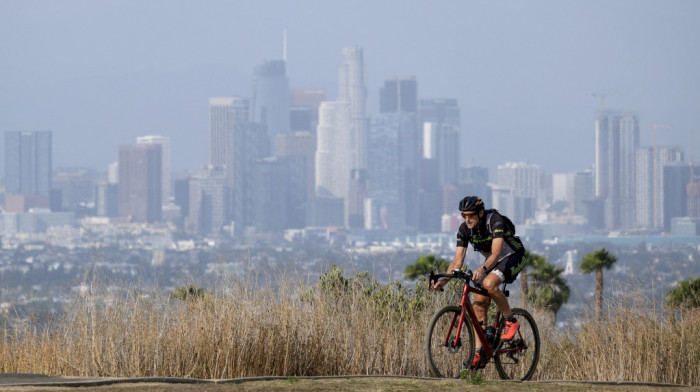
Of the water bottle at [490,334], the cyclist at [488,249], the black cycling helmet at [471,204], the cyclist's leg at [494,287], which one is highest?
the black cycling helmet at [471,204]

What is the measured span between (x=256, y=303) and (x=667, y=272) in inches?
6536

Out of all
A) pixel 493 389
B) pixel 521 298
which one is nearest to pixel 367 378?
pixel 493 389

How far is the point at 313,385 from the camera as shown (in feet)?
28.9

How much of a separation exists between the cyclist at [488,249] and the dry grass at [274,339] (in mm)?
1154

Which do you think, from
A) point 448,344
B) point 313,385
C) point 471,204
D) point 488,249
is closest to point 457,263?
point 488,249

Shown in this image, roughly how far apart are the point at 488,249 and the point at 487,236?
0.48 ft

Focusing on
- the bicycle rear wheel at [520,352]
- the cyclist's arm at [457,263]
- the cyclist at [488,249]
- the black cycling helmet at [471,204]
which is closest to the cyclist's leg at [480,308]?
the cyclist at [488,249]

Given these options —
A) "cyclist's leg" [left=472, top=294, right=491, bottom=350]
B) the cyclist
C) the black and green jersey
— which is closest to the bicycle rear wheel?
"cyclist's leg" [left=472, top=294, right=491, bottom=350]

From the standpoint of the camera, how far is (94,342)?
982 centimetres

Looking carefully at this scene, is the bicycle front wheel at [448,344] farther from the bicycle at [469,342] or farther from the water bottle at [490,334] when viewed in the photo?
the water bottle at [490,334]

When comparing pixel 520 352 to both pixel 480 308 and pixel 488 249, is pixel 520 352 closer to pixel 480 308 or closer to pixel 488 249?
pixel 480 308

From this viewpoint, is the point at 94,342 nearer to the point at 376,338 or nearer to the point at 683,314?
the point at 376,338

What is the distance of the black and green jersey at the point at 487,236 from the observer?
382 inches

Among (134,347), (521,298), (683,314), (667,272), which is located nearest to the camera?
(134,347)
